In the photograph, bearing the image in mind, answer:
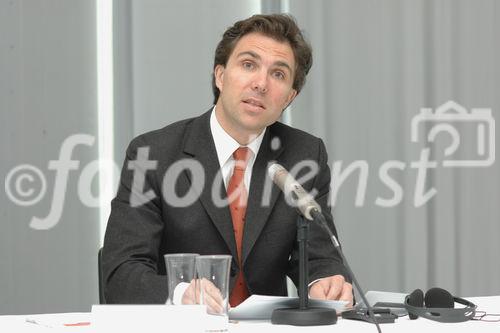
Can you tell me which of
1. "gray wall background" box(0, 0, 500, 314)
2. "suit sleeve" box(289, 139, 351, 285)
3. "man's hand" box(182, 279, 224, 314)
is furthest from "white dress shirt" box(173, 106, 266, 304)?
"gray wall background" box(0, 0, 500, 314)

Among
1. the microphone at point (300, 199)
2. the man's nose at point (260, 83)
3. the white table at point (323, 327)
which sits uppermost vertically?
the man's nose at point (260, 83)

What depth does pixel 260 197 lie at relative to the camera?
2.47 metres

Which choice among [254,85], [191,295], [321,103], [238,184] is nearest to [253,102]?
[254,85]

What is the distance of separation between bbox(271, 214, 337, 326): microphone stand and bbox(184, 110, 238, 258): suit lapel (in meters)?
0.64

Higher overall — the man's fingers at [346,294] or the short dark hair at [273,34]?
the short dark hair at [273,34]

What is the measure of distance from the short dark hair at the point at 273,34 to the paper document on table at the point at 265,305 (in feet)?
3.46

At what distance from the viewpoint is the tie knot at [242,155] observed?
256 centimetres

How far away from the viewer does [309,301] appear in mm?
1846

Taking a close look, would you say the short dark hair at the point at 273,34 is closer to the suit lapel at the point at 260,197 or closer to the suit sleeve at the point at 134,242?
the suit lapel at the point at 260,197

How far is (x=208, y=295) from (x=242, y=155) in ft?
3.35

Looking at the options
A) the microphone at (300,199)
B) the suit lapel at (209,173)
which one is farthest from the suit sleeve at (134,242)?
the microphone at (300,199)

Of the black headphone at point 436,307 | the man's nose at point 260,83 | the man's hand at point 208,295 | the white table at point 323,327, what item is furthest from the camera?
the man's nose at point 260,83

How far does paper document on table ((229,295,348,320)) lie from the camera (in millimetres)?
1786

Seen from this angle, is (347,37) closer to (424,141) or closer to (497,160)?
(424,141)
